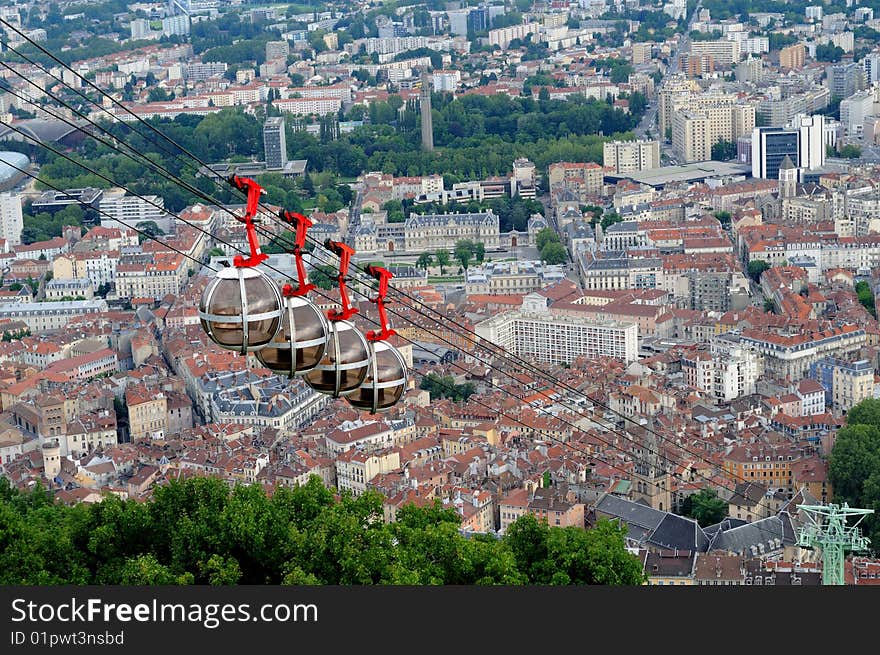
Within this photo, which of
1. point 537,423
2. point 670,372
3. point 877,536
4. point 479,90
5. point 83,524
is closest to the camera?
point 83,524

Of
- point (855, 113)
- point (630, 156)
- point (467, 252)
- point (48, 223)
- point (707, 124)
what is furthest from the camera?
point (855, 113)

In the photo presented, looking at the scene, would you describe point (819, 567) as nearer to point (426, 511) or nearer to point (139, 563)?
point (426, 511)

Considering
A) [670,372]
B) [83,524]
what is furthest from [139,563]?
[670,372]

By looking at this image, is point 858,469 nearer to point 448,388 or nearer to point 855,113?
point 448,388

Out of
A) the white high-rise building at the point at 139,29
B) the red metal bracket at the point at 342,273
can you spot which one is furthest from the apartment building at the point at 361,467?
the white high-rise building at the point at 139,29

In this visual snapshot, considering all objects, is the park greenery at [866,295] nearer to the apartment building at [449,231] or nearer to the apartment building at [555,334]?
the apartment building at [555,334]


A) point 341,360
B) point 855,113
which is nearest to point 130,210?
point 855,113
